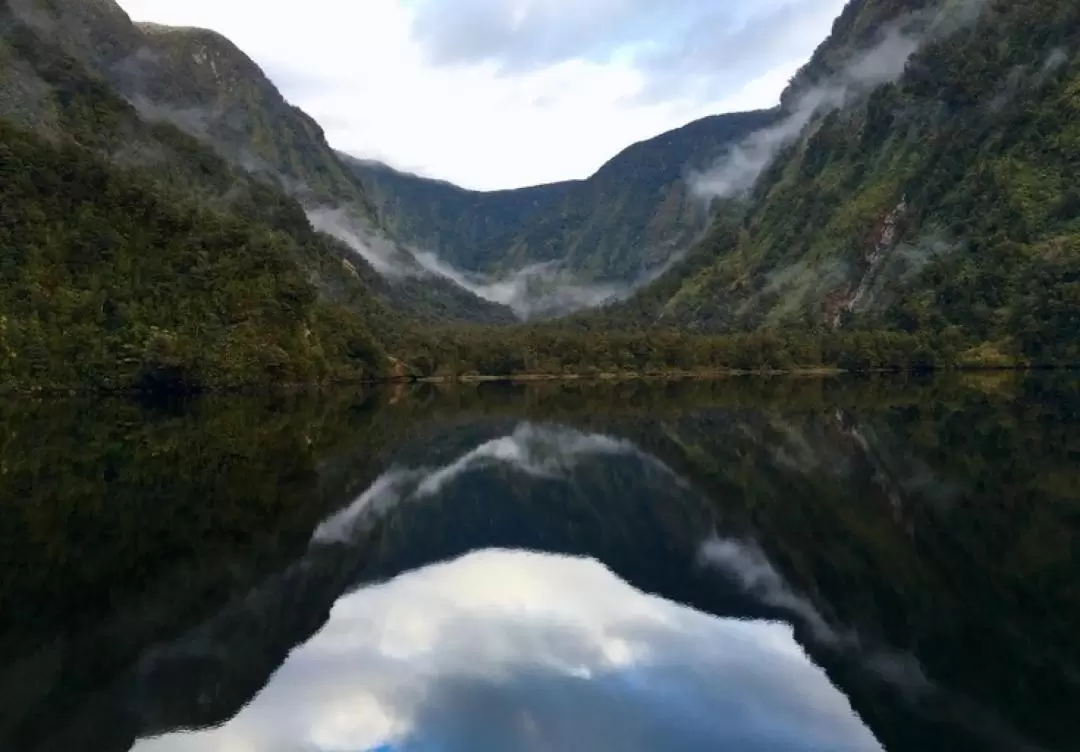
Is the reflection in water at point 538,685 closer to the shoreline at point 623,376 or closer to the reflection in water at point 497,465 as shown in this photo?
the reflection in water at point 497,465

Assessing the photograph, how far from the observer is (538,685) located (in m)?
19.7

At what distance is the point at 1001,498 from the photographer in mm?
38031

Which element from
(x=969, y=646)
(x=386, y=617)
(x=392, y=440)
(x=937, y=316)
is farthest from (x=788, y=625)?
(x=937, y=316)

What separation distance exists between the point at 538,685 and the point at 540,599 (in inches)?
311

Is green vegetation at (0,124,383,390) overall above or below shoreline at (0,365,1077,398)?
above

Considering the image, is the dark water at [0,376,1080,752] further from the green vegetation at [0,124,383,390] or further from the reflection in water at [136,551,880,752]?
the green vegetation at [0,124,383,390]

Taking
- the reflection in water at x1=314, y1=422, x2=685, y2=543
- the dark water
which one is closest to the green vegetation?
the reflection in water at x1=314, y1=422, x2=685, y2=543

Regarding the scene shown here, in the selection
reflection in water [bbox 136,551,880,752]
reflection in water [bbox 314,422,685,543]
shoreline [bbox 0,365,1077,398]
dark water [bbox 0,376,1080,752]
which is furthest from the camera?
shoreline [bbox 0,365,1077,398]

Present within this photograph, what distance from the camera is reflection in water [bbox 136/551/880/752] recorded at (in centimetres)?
1714

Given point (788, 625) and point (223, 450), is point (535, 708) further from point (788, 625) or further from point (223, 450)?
point (223, 450)

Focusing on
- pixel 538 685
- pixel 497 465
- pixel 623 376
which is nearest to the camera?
pixel 538 685

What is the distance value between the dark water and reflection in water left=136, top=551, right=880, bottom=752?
0.08 m

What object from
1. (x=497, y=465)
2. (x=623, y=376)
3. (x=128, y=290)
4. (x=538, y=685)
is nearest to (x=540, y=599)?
(x=538, y=685)

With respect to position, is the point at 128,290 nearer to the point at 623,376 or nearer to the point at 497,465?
the point at 623,376
